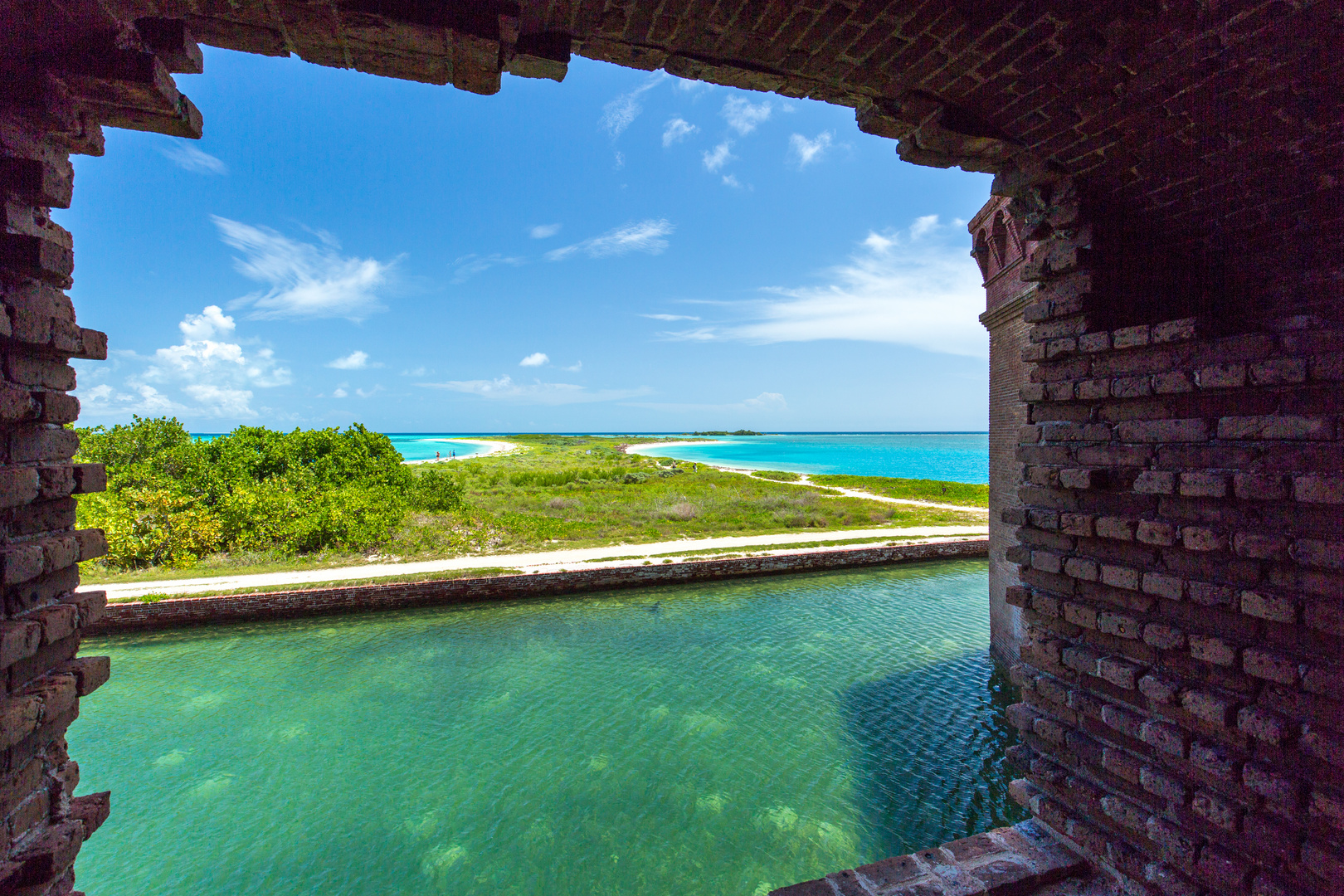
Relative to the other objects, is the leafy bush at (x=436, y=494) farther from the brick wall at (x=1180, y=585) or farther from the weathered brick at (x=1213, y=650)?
the weathered brick at (x=1213, y=650)

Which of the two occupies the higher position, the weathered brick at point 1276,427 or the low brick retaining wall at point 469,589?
the weathered brick at point 1276,427

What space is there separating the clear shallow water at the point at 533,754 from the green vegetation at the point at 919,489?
70.2ft

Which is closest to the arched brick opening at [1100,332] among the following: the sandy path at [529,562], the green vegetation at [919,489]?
the sandy path at [529,562]

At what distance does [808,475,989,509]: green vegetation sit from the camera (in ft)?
101

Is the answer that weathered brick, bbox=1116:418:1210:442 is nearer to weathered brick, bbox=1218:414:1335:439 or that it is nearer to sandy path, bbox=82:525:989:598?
weathered brick, bbox=1218:414:1335:439

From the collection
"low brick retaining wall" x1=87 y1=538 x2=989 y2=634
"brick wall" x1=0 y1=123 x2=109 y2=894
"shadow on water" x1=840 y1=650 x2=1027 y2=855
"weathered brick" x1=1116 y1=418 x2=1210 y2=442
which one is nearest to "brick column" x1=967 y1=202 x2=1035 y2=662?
"shadow on water" x1=840 y1=650 x2=1027 y2=855

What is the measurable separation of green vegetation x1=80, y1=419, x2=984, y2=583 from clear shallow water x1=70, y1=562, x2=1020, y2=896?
15.9 feet

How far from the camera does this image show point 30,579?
245 centimetres

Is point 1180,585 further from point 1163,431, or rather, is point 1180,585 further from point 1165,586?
point 1163,431

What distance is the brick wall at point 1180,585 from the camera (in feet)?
8.01

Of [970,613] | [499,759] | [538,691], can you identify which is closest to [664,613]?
[538,691]

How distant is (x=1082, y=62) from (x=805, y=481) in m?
39.0

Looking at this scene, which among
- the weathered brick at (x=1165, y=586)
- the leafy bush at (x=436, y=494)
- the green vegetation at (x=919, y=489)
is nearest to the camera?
the weathered brick at (x=1165, y=586)

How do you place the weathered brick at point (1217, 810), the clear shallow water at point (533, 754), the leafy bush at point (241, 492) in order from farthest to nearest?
the leafy bush at point (241, 492)
the clear shallow water at point (533, 754)
the weathered brick at point (1217, 810)
